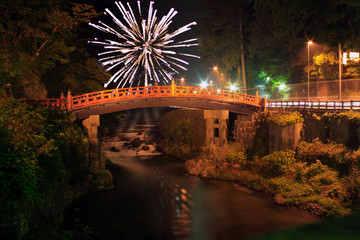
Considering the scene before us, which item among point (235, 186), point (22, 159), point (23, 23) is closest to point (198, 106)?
point (235, 186)

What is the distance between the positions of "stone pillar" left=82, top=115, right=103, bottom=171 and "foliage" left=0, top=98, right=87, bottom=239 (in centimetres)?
559

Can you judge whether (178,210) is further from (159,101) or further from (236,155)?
(159,101)

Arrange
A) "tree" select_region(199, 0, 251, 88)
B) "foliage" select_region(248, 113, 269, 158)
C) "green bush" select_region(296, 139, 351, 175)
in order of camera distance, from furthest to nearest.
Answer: "tree" select_region(199, 0, 251, 88) < "foliage" select_region(248, 113, 269, 158) < "green bush" select_region(296, 139, 351, 175)

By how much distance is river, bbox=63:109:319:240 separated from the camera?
61.2ft

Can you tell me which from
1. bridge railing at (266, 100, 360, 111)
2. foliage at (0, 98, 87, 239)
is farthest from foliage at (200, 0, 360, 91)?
foliage at (0, 98, 87, 239)

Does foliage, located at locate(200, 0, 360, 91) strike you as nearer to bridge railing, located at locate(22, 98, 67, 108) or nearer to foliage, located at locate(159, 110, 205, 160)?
foliage, located at locate(159, 110, 205, 160)

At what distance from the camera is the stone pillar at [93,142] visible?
28.0 m

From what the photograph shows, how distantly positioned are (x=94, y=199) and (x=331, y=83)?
29777mm

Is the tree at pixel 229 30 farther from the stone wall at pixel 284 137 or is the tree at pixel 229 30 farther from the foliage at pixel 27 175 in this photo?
the foliage at pixel 27 175

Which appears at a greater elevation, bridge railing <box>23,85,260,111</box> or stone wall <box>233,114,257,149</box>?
bridge railing <box>23,85,260,111</box>

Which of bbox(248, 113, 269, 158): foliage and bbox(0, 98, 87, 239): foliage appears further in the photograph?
bbox(248, 113, 269, 158): foliage

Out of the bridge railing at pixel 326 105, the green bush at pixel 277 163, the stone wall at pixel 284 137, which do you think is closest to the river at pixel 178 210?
the green bush at pixel 277 163

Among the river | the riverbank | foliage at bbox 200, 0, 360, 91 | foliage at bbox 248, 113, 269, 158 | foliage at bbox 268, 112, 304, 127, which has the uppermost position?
foliage at bbox 200, 0, 360, 91

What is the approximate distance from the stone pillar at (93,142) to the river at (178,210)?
9.03 feet
